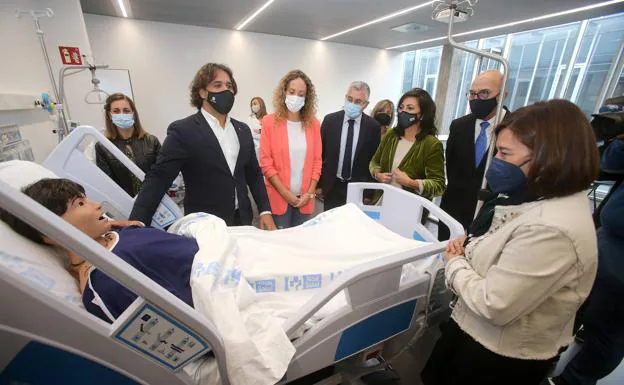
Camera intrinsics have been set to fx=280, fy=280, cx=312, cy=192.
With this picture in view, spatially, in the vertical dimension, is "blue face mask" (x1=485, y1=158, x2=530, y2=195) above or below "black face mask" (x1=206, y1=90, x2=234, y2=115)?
below

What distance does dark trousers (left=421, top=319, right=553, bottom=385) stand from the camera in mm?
1027

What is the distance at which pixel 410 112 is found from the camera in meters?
1.99

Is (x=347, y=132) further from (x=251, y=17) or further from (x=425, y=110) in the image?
(x=251, y=17)

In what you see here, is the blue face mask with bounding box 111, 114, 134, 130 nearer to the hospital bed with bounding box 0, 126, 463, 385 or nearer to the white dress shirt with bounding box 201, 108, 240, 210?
the hospital bed with bounding box 0, 126, 463, 385

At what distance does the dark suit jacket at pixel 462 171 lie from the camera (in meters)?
2.03

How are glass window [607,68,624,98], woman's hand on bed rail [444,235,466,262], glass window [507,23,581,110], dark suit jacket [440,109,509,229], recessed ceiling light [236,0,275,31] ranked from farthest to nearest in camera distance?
glass window [507,23,581,110]
recessed ceiling light [236,0,275,31]
glass window [607,68,624,98]
dark suit jacket [440,109,509,229]
woman's hand on bed rail [444,235,466,262]

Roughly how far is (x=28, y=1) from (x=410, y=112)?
165 inches

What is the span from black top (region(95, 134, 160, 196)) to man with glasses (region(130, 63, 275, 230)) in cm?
91

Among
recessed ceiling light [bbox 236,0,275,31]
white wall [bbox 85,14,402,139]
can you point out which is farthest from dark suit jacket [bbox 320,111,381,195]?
white wall [bbox 85,14,402,139]

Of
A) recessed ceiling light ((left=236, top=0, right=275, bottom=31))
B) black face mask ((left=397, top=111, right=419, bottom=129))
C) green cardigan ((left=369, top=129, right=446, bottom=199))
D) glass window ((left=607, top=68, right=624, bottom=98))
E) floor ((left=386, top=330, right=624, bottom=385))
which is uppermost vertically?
recessed ceiling light ((left=236, top=0, right=275, bottom=31))

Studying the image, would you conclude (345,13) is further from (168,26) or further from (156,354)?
(156,354)

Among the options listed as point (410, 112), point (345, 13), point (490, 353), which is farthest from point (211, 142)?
point (345, 13)

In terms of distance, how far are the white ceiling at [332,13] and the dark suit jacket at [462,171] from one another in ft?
9.73

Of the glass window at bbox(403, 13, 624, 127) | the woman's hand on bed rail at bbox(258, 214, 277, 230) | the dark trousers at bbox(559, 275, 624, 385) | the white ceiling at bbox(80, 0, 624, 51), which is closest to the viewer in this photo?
the dark trousers at bbox(559, 275, 624, 385)
